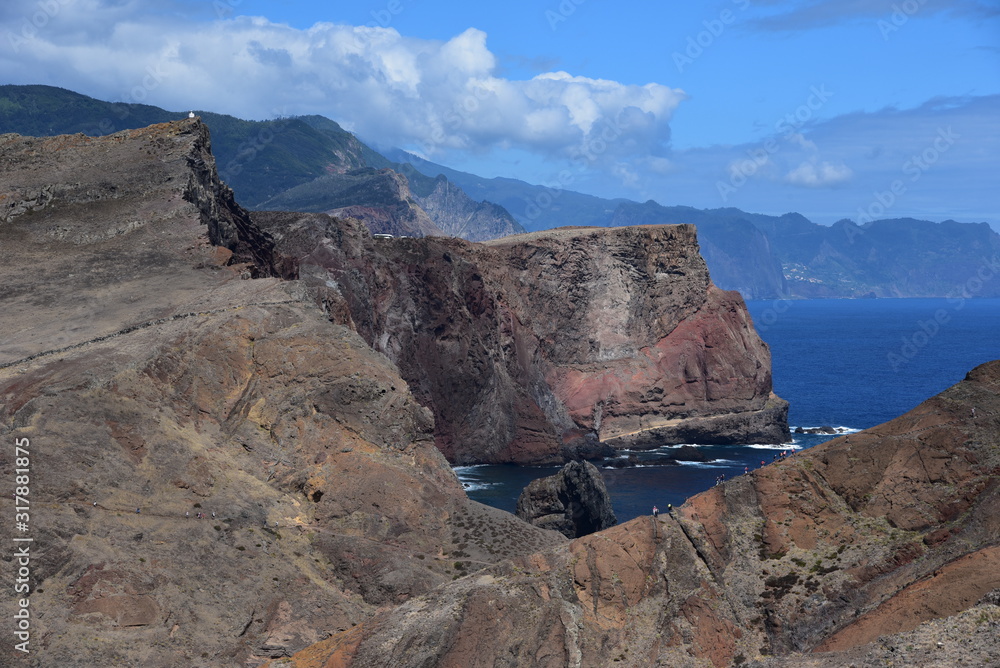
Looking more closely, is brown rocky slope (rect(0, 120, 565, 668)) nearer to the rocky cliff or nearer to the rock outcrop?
the rock outcrop

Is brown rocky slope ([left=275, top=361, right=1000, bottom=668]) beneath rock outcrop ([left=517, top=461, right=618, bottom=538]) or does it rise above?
above

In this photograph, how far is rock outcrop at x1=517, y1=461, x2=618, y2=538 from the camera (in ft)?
299

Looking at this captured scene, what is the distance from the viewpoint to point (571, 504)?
92.6 m

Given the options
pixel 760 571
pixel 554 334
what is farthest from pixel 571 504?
pixel 760 571

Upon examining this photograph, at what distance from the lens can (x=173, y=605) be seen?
49.0m

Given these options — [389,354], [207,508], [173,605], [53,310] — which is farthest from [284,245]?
[173,605]

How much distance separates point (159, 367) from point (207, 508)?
38.8 feet

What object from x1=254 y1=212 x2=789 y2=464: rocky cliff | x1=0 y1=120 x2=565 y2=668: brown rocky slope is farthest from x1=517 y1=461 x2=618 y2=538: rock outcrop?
x1=254 y1=212 x2=789 y2=464: rocky cliff

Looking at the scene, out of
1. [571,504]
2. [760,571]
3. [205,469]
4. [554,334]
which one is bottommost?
[571,504]

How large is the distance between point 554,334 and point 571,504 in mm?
55048

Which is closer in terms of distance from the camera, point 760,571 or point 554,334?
point 760,571

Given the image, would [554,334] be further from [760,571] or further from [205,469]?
[760,571]

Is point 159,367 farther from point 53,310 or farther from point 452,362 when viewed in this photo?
point 452,362

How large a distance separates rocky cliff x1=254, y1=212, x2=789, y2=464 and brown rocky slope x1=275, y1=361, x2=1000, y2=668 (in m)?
88.6
